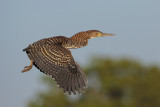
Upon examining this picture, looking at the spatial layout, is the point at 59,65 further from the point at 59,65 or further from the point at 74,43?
the point at 74,43

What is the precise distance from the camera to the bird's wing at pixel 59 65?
1537cm

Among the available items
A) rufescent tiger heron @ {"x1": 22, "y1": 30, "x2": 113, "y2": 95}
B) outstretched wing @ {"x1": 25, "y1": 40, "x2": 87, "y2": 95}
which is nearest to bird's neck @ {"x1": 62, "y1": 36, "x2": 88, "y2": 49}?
rufescent tiger heron @ {"x1": 22, "y1": 30, "x2": 113, "y2": 95}

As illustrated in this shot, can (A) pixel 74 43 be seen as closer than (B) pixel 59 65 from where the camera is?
No

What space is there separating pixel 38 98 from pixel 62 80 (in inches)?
2775

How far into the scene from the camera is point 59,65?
15562 millimetres

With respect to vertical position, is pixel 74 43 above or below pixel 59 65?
above

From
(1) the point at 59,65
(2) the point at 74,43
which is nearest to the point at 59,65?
(1) the point at 59,65

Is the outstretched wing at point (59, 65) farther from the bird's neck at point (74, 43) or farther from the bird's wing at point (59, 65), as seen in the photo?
the bird's neck at point (74, 43)

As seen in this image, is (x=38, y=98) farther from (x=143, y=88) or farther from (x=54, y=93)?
(x=143, y=88)

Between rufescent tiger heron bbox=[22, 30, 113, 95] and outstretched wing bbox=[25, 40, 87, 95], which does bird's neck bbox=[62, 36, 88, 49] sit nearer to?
rufescent tiger heron bbox=[22, 30, 113, 95]

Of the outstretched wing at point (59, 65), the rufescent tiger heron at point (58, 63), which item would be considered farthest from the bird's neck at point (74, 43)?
the outstretched wing at point (59, 65)

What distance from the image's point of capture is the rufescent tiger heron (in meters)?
15.4

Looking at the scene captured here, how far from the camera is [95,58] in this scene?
313ft

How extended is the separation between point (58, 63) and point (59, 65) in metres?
0.07
